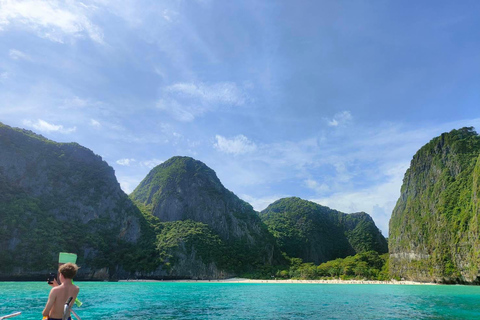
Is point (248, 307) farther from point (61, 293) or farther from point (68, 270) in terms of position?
point (68, 270)

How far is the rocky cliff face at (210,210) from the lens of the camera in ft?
506

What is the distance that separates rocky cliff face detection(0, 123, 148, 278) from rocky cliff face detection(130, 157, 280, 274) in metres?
28.6

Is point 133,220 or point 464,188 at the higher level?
point 464,188

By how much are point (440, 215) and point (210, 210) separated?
357ft

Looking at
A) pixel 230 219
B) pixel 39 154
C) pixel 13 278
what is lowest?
pixel 13 278

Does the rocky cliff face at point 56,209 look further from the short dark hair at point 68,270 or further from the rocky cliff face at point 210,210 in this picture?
the short dark hair at point 68,270

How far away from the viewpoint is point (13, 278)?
80.6 metres

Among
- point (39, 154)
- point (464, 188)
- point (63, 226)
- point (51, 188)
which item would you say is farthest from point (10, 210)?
point (464, 188)

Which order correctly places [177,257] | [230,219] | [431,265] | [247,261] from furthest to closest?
[230,219] → [247,261] → [177,257] → [431,265]

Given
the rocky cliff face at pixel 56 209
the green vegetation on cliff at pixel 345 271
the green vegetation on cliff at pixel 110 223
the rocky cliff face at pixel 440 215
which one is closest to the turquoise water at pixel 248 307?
the rocky cliff face at pixel 56 209

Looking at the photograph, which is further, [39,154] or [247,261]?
[247,261]

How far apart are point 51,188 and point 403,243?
145 metres

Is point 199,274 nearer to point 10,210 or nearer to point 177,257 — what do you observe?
point 177,257

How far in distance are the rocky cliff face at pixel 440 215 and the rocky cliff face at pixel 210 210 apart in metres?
66.9
